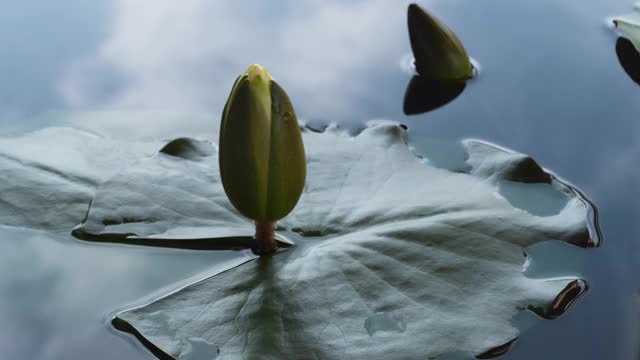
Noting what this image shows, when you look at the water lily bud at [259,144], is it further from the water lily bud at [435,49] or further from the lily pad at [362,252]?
the water lily bud at [435,49]

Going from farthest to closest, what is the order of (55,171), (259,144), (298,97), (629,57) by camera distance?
(629,57) → (298,97) → (55,171) → (259,144)

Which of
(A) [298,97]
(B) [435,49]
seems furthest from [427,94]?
(A) [298,97]

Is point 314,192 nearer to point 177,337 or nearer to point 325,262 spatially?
point 325,262

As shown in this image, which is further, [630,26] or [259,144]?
[630,26]

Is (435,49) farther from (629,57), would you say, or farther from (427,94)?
(629,57)

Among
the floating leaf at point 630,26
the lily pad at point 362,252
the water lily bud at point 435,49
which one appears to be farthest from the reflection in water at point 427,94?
the floating leaf at point 630,26

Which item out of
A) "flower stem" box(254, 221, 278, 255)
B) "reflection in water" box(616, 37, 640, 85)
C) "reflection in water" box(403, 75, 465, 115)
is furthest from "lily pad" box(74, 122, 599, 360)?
"reflection in water" box(616, 37, 640, 85)
